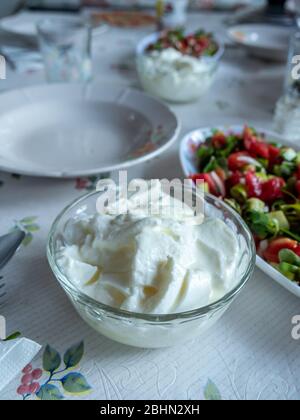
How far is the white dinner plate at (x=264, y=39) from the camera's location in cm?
155

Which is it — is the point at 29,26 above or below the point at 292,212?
above

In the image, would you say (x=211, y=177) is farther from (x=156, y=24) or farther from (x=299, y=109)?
(x=156, y=24)

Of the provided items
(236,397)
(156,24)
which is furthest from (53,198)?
(156,24)

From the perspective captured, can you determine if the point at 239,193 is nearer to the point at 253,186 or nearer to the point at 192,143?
the point at 253,186

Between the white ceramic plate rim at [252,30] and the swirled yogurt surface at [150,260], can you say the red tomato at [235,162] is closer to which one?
the swirled yogurt surface at [150,260]

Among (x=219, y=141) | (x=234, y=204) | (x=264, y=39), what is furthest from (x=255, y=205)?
(x=264, y=39)

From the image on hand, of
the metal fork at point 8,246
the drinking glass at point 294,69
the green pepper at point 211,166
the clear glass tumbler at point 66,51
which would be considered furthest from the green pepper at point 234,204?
the clear glass tumbler at point 66,51

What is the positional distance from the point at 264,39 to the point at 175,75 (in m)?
0.66

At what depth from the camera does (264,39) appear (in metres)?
1.67

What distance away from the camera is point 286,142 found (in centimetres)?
102

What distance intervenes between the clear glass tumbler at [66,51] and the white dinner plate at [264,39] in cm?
60
